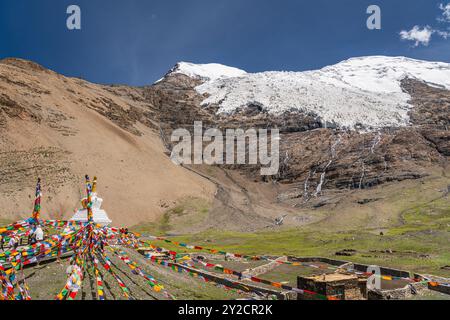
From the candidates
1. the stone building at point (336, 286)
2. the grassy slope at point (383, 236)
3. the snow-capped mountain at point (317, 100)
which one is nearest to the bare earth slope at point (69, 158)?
the grassy slope at point (383, 236)

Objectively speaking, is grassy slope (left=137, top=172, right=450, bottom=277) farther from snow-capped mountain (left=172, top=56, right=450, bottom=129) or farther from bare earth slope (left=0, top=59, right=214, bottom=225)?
snow-capped mountain (left=172, top=56, right=450, bottom=129)

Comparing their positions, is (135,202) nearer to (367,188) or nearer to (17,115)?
(17,115)

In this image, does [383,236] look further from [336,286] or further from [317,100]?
[317,100]

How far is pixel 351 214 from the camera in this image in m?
84.9

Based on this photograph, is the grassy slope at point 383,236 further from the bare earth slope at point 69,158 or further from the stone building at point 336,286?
the stone building at point 336,286

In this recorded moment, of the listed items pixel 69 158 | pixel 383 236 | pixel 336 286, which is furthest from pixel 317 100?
pixel 336 286

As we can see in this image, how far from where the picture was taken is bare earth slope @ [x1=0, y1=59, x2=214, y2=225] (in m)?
72.3

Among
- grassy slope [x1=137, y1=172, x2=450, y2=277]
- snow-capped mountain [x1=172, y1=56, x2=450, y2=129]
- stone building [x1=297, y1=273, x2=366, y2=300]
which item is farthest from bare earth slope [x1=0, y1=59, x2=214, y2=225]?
snow-capped mountain [x1=172, y1=56, x2=450, y2=129]

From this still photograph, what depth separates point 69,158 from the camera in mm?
84688

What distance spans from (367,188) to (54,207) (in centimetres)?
7748

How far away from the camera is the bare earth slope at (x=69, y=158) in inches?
2847
